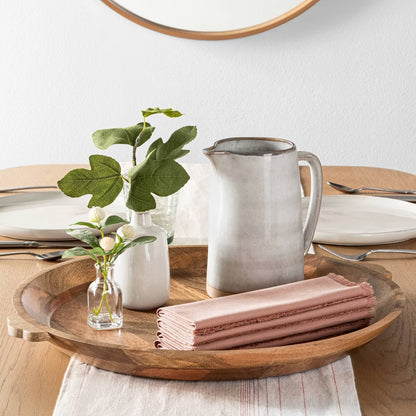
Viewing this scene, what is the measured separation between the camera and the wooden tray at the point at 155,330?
2.01 ft

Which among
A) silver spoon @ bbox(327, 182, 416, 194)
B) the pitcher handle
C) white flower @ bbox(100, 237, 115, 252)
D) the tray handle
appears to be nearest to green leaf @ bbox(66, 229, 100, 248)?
white flower @ bbox(100, 237, 115, 252)

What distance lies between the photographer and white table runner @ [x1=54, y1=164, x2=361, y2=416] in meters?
0.60

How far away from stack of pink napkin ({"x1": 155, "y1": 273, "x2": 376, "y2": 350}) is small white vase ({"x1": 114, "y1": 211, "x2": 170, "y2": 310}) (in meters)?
0.11

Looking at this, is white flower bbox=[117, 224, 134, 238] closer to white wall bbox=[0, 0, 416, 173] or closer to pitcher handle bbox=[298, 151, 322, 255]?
pitcher handle bbox=[298, 151, 322, 255]

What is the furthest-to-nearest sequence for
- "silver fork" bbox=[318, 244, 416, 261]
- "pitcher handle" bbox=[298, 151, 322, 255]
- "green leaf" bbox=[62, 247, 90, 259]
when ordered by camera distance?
"silver fork" bbox=[318, 244, 416, 261] < "pitcher handle" bbox=[298, 151, 322, 255] < "green leaf" bbox=[62, 247, 90, 259]

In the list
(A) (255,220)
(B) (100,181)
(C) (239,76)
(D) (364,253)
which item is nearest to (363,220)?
(D) (364,253)

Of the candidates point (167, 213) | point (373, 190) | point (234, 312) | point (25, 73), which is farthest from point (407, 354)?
point (25, 73)

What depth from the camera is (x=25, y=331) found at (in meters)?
0.65

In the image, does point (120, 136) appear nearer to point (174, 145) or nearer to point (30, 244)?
point (174, 145)

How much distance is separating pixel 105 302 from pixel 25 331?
12 cm

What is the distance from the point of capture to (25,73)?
2.57m

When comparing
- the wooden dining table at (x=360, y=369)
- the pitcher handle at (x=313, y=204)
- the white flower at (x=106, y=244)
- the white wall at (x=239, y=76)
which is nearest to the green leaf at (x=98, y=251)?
the white flower at (x=106, y=244)

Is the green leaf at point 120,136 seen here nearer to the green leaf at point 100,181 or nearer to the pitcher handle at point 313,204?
the green leaf at point 100,181

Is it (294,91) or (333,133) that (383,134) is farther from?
(294,91)
